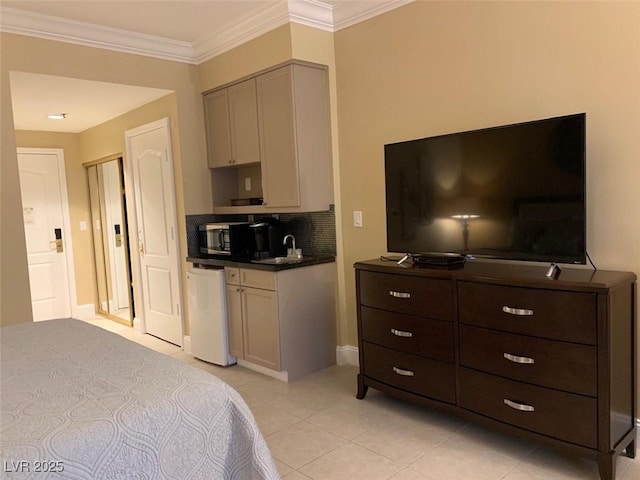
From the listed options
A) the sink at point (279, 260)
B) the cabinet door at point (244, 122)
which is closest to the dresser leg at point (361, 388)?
the sink at point (279, 260)

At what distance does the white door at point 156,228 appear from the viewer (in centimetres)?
457

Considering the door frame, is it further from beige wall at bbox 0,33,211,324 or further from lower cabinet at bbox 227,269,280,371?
lower cabinet at bbox 227,269,280,371

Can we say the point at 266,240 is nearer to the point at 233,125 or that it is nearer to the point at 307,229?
the point at 307,229

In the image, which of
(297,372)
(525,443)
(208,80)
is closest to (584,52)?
(525,443)

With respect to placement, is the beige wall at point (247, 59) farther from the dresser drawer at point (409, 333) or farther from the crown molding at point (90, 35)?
the dresser drawer at point (409, 333)

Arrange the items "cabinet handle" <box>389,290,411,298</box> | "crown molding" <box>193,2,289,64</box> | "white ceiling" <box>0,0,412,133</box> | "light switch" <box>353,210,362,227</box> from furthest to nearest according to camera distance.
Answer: "light switch" <box>353,210,362,227</box>
"crown molding" <box>193,2,289,64</box>
"white ceiling" <box>0,0,412,133</box>
"cabinet handle" <box>389,290,411,298</box>

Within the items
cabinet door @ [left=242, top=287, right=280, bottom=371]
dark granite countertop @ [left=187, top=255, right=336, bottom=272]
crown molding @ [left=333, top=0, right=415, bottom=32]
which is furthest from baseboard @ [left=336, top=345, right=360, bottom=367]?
crown molding @ [left=333, top=0, right=415, bottom=32]

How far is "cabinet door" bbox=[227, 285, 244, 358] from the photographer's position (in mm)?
3928

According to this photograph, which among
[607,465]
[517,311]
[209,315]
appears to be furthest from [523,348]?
[209,315]

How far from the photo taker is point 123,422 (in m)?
Result: 1.29

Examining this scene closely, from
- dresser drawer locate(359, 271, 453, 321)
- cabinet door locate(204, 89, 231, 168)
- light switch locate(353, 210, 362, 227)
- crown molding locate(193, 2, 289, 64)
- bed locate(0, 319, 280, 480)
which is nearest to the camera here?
bed locate(0, 319, 280, 480)

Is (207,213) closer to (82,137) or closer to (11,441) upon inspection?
(82,137)

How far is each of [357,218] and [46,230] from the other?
4.21 m

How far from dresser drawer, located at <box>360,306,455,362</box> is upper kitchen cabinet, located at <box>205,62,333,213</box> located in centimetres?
106
